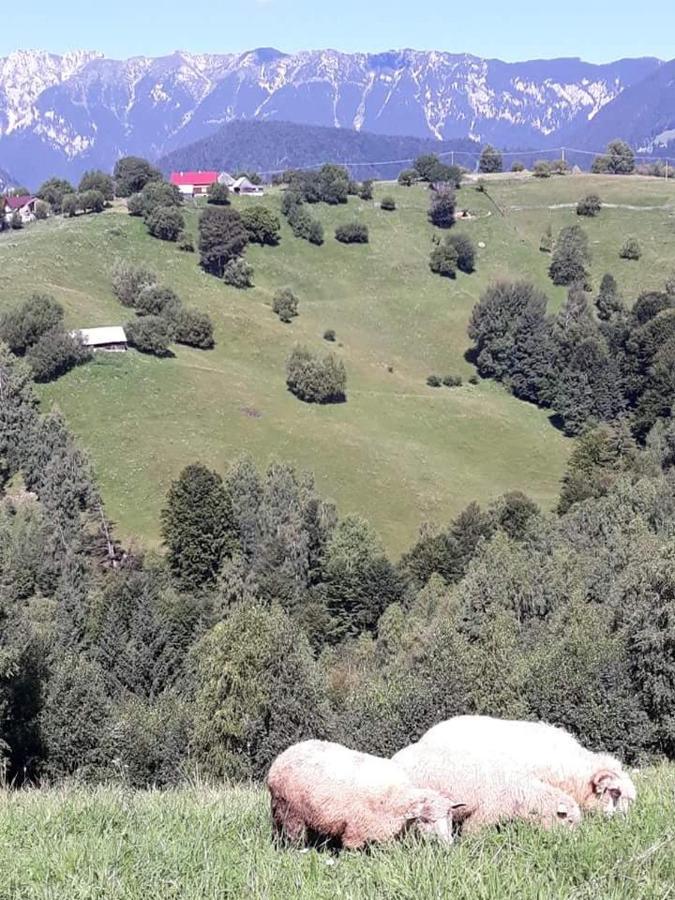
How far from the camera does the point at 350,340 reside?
11519 cm

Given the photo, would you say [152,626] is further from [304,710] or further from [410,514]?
[410,514]

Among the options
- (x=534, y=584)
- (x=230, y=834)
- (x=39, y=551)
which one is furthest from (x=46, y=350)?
(x=230, y=834)

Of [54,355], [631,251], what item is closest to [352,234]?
[631,251]

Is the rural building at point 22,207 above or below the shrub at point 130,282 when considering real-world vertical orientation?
above

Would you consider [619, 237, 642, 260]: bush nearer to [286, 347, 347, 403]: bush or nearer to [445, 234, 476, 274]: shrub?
[445, 234, 476, 274]: shrub

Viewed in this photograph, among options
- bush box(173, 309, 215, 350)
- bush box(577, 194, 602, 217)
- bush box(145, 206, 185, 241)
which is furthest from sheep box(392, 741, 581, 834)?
bush box(577, 194, 602, 217)

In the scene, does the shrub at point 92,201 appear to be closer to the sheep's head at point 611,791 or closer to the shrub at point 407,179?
the shrub at point 407,179

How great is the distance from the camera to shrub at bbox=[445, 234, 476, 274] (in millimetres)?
139125

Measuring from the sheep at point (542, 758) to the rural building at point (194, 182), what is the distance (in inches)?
6622

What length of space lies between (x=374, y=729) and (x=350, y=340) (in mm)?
92059

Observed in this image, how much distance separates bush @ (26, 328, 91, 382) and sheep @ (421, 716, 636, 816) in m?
81.5

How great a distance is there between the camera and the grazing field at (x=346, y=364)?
80250 millimetres

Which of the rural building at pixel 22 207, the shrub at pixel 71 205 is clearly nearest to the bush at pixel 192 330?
the shrub at pixel 71 205

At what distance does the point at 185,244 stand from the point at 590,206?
7111 centimetres
